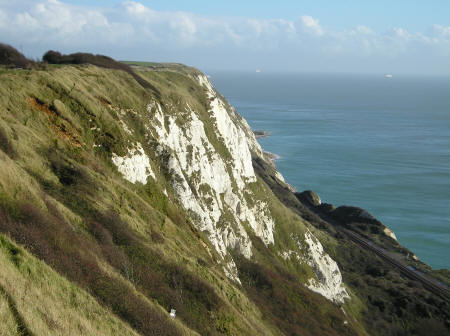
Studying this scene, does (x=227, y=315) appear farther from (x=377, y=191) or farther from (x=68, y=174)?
(x=377, y=191)

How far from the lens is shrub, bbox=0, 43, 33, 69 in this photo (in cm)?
3719

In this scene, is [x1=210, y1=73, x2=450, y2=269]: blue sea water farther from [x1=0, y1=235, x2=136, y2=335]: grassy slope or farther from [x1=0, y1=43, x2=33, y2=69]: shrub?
[x1=0, y1=235, x2=136, y2=335]: grassy slope

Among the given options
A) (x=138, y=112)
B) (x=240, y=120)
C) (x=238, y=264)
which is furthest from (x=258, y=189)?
(x=240, y=120)

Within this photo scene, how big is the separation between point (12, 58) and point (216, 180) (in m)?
28.4

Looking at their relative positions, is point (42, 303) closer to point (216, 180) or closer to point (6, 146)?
point (6, 146)

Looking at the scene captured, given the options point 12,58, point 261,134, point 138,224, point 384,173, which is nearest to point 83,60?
point 12,58

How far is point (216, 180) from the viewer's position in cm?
5256

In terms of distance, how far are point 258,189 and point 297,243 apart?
11.6 m

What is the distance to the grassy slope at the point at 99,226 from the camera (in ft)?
46.3

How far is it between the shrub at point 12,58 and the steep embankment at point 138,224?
2944mm

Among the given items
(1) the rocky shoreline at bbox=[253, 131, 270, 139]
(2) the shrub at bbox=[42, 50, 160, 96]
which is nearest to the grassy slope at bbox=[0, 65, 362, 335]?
(2) the shrub at bbox=[42, 50, 160, 96]

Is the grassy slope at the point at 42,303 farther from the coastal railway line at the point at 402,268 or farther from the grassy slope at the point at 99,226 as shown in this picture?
the coastal railway line at the point at 402,268

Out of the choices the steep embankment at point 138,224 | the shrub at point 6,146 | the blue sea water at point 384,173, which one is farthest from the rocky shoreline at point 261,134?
the shrub at point 6,146

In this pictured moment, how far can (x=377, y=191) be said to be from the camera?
113812 mm
